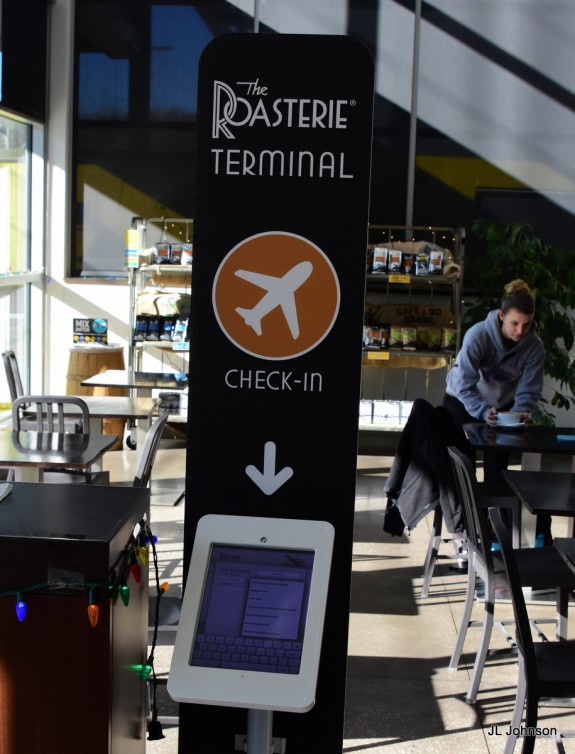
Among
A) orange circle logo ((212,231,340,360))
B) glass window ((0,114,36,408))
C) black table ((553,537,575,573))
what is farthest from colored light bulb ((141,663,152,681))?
glass window ((0,114,36,408))

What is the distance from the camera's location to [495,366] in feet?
17.7

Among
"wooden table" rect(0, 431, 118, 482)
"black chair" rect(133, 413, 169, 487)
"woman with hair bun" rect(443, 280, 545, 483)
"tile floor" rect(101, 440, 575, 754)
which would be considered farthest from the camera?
"woman with hair bun" rect(443, 280, 545, 483)

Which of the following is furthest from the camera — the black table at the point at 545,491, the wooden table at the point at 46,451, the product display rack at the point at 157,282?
the product display rack at the point at 157,282

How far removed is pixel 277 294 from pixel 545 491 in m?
2.30

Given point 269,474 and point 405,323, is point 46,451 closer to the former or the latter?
point 269,474

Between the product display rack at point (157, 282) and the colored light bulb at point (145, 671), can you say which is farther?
the product display rack at point (157, 282)

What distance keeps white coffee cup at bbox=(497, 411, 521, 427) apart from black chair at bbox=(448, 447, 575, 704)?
1175 millimetres

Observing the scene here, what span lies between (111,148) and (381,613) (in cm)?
540

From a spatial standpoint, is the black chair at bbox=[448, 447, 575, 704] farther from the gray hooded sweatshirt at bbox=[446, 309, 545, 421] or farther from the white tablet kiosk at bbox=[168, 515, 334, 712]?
the white tablet kiosk at bbox=[168, 515, 334, 712]

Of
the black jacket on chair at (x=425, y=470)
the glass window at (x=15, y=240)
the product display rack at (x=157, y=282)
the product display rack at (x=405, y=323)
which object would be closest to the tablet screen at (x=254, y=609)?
the black jacket on chair at (x=425, y=470)

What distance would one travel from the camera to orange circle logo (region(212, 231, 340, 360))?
1.98 m

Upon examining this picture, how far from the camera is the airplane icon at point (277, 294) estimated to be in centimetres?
197

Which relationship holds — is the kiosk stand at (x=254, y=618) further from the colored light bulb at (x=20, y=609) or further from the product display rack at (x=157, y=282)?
the product display rack at (x=157, y=282)

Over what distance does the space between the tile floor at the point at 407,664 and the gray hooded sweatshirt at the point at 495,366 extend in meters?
0.95
